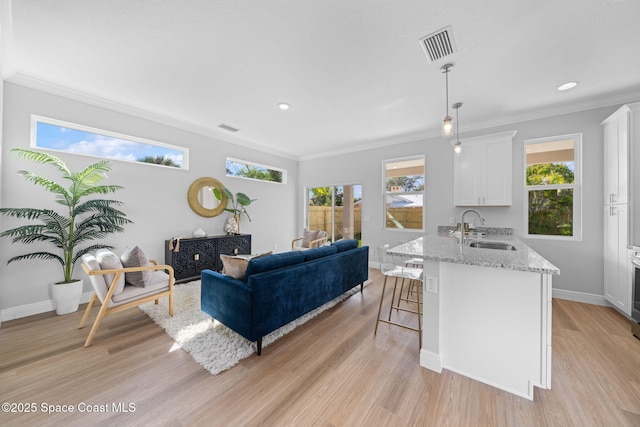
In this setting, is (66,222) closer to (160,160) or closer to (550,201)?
(160,160)

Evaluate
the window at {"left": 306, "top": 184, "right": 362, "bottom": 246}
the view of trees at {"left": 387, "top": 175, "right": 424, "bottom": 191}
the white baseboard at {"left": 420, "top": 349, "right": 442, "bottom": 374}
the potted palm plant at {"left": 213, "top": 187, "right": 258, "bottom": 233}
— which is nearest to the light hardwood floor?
the white baseboard at {"left": 420, "top": 349, "right": 442, "bottom": 374}

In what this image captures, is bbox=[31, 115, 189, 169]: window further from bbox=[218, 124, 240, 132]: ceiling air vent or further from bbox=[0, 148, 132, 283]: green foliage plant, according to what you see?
bbox=[218, 124, 240, 132]: ceiling air vent

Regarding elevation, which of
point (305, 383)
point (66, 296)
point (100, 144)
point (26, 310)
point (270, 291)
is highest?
point (100, 144)

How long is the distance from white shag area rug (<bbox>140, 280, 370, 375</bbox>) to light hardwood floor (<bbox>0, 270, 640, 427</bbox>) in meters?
0.08

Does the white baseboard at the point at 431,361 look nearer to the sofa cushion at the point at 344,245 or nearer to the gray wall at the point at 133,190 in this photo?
the sofa cushion at the point at 344,245

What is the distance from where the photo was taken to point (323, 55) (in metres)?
2.38

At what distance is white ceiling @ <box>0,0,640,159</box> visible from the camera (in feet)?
6.10

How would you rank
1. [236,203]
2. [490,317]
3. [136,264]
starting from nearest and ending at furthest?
[490,317] → [136,264] → [236,203]

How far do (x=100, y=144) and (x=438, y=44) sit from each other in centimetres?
460

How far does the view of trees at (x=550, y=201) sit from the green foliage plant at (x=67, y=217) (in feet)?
20.6

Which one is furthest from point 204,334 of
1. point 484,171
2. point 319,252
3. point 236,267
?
point 484,171

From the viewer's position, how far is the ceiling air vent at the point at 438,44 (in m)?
2.06

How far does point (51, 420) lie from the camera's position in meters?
1.45

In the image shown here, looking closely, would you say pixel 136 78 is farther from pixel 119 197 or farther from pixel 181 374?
pixel 181 374
